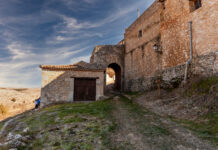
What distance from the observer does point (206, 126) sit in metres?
5.20

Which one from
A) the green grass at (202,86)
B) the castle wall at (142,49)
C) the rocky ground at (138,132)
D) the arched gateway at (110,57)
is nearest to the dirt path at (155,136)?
the rocky ground at (138,132)

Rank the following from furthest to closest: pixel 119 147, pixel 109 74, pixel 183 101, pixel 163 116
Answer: pixel 109 74
pixel 183 101
pixel 163 116
pixel 119 147

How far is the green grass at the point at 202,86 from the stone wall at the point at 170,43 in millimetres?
789

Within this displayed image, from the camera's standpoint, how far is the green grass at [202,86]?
7.75m

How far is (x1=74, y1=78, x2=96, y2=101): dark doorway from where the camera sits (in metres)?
13.3

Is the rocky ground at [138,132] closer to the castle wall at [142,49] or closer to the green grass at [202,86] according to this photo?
the green grass at [202,86]

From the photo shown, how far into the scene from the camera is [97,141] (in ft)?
14.7

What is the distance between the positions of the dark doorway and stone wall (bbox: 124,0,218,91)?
561 centimetres

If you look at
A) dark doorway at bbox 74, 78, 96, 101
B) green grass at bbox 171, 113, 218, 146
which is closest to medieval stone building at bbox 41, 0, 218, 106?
dark doorway at bbox 74, 78, 96, 101

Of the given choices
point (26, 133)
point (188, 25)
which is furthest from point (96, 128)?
point (188, 25)

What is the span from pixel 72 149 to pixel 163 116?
4965 mm

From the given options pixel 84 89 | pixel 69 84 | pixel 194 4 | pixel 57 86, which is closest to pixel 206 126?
pixel 194 4

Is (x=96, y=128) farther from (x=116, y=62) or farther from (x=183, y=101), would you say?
(x=116, y=62)

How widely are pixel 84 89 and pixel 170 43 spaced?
8862 millimetres
